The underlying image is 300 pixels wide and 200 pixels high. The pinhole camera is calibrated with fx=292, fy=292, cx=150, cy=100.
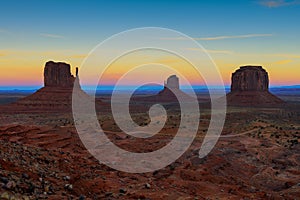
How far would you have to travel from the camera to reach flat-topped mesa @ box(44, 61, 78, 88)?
99438 mm

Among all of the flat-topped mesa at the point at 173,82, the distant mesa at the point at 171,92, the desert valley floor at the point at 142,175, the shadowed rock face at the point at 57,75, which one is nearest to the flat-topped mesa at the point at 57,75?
the shadowed rock face at the point at 57,75

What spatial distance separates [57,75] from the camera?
100250 millimetres

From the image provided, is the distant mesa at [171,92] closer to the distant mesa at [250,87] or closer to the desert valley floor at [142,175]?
the distant mesa at [250,87]

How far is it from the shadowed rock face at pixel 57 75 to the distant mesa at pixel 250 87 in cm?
5749

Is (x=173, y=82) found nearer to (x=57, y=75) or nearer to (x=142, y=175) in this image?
(x=57, y=75)

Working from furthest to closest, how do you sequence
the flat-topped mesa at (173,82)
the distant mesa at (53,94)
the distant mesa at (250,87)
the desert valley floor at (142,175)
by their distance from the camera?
the flat-topped mesa at (173,82) → the distant mesa at (250,87) → the distant mesa at (53,94) → the desert valley floor at (142,175)

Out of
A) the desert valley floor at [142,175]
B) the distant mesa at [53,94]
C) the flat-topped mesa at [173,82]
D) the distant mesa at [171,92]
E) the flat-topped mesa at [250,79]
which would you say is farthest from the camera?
the flat-topped mesa at [173,82]

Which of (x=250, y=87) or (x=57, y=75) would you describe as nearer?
(x=57, y=75)

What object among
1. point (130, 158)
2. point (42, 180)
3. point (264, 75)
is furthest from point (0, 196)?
point (264, 75)

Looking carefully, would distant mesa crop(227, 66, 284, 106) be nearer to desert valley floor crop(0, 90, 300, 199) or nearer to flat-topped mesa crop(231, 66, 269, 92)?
flat-topped mesa crop(231, 66, 269, 92)

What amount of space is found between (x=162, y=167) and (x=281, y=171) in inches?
360

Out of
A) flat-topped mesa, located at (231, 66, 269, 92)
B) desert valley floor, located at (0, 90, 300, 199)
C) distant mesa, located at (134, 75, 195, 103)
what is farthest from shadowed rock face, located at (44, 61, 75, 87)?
desert valley floor, located at (0, 90, 300, 199)

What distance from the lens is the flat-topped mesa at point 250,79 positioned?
358 ft

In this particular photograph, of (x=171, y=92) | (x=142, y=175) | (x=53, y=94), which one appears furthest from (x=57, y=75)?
(x=142, y=175)
